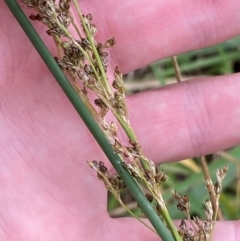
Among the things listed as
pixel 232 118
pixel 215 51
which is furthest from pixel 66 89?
pixel 215 51

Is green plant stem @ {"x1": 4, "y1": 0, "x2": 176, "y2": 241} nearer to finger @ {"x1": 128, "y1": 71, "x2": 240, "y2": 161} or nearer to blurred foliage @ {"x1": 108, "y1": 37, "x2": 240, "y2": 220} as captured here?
finger @ {"x1": 128, "y1": 71, "x2": 240, "y2": 161}

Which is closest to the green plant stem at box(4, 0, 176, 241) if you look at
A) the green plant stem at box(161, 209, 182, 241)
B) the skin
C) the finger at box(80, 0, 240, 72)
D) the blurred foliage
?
the green plant stem at box(161, 209, 182, 241)

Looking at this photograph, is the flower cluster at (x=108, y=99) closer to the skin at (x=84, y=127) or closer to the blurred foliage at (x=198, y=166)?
the skin at (x=84, y=127)

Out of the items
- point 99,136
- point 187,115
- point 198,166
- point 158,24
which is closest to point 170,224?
point 99,136

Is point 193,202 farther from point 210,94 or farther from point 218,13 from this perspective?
point 218,13

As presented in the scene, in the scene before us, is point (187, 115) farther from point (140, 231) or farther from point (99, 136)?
point (99, 136)

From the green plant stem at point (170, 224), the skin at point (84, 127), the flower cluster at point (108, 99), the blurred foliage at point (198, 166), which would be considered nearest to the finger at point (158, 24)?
the skin at point (84, 127)

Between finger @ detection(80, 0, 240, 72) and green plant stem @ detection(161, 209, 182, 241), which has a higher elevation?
finger @ detection(80, 0, 240, 72)
